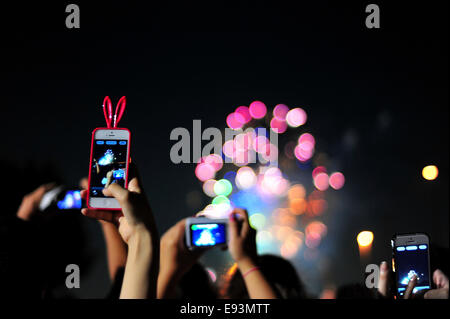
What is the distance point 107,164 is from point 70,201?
227mm

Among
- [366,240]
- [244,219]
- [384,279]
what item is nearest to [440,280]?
[384,279]

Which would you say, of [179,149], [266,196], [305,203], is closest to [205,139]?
[179,149]

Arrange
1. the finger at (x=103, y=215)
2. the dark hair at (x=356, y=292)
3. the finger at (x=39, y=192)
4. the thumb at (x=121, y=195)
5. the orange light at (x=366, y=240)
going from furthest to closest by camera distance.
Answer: the orange light at (x=366, y=240), the dark hair at (x=356, y=292), the finger at (x=39, y=192), the finger at (x=103, y=215), the thumb at (x=121, y=195)

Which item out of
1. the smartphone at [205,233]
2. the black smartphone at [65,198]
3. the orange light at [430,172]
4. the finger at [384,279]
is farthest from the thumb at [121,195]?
the orange light at [430,172]

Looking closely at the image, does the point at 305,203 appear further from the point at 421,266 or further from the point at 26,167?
the point at 421,266

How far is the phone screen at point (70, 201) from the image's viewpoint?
1401 mm

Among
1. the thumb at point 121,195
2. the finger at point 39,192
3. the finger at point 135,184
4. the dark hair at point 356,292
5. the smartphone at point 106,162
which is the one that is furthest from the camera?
the dark hair at point 356,292

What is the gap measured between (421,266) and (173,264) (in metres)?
0.77

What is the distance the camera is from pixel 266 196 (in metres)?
5.52

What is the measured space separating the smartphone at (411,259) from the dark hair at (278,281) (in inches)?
12.5

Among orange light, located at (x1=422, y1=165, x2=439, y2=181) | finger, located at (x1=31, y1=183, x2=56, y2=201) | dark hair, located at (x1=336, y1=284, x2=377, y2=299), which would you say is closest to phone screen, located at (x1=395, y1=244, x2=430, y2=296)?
dark hair, located at (x1=336, y1=284, x2=377, y2=299)

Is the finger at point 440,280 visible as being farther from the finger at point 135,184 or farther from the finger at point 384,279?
the finger at point 135,184

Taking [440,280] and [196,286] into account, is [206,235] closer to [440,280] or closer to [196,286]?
[196,286]
